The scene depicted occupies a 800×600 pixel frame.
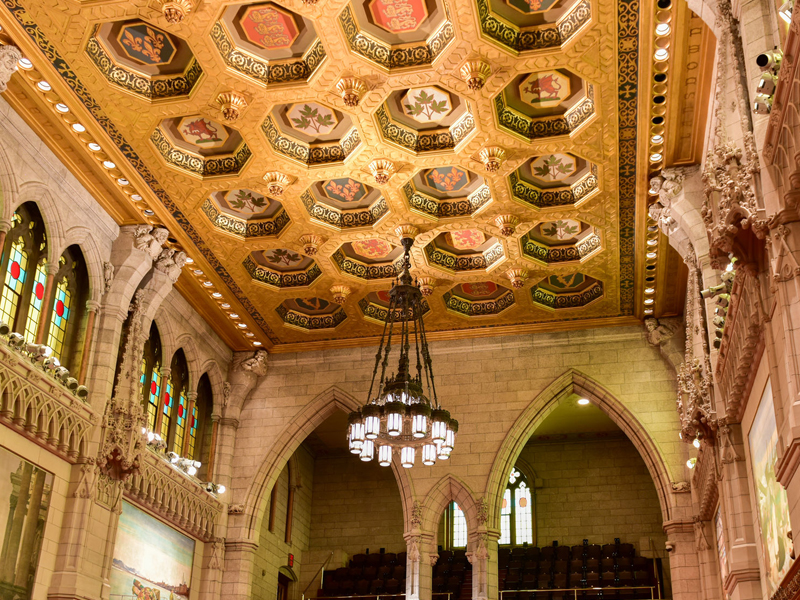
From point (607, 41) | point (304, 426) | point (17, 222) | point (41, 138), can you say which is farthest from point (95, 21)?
point (304, 426)

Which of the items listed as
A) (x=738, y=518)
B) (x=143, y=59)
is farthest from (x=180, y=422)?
(x=738, y=518)

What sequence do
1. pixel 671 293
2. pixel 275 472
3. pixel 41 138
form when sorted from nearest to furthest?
pixel 41 138
pixel 671 293
pixel 275 472

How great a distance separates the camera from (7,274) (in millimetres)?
11930

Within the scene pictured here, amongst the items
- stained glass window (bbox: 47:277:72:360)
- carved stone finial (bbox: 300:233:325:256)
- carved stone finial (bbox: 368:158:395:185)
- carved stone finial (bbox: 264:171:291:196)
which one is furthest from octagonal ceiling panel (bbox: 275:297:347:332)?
stained glass window (bbox: 47:277:72:360)

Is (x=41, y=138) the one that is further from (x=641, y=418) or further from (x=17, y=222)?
(x=641, y=418)

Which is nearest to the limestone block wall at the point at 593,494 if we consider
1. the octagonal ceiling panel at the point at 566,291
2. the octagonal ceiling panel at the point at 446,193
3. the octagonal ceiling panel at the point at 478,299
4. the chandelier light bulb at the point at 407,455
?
the octagonal ceiling panel at the point at 566,291

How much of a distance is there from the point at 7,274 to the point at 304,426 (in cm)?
780

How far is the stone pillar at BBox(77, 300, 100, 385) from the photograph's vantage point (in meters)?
13.2

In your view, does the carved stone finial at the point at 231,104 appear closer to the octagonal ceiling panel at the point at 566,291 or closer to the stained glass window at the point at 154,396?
the stained glass window at the point at 154,396

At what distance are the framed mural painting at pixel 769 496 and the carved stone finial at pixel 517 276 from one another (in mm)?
7303

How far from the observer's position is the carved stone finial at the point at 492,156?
1293 centimetres

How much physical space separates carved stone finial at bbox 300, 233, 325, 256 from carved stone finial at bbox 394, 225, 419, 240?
1.36 meters

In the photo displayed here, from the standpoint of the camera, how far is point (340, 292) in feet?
55.2

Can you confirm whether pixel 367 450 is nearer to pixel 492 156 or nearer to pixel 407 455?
pixel 407 455
